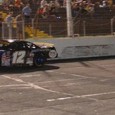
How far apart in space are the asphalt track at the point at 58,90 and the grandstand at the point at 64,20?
13.7 feet

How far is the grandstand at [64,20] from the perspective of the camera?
24.3 metres

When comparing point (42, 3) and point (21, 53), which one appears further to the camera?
point (42, 3)

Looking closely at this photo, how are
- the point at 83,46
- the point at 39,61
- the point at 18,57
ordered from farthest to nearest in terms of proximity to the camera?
the point at 83,46
the point at 39,61
the point at 18,57

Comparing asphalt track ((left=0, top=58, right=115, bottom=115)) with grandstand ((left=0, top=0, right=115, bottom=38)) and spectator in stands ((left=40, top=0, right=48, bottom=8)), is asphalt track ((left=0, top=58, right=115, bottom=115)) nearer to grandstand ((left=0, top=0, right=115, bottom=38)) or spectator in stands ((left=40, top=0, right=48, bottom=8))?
grandstand ((left=0, top=0, right=115, bottom=38))

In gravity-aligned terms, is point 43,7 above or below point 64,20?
above

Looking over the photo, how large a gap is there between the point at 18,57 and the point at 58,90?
645 centimetres

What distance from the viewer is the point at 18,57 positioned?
19.5 metres

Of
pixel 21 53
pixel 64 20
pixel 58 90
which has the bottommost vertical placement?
Result: pixel 58 90

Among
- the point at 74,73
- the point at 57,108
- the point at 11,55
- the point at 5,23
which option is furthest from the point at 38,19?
the point at 57,108

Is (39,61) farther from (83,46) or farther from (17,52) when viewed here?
(83,46)

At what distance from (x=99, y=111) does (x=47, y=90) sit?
358 cm

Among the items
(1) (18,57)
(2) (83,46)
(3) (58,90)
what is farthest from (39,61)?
(3) (58,90)

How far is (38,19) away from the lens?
24.7 m

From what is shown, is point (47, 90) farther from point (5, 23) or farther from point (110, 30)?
point (110, 30)
